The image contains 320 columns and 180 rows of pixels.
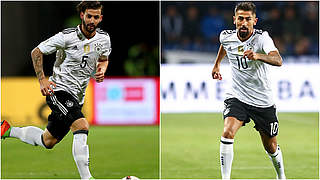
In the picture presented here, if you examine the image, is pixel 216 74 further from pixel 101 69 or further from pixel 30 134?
pixel 30 134

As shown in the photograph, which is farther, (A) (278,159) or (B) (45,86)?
(A) (278,159)

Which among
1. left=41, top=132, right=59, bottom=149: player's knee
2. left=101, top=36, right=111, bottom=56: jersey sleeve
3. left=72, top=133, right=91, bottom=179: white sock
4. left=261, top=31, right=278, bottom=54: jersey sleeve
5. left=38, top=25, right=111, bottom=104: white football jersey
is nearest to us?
left=261, top=31, right=278, bottom=54: jersey sleeve

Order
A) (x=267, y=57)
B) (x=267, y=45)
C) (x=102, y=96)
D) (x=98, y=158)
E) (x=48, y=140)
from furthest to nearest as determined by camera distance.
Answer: (x=102, y=96), (x=98, y=158), (x=48, y=140), (x=267, y=45), (x=267, y=57)

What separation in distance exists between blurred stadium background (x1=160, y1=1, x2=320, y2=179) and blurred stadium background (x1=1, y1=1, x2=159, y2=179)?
0.46 m

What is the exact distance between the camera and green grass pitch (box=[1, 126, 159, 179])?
921 centimetres

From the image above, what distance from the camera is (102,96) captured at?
53.2ft

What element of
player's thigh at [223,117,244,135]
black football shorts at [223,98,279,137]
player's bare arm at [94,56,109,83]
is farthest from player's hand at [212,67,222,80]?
player's bare arm at [94,56,109,83]

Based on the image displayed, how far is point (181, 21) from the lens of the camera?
21.1 meters

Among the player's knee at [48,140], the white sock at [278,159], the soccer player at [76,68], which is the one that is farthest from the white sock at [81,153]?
the white sock at [278,159]

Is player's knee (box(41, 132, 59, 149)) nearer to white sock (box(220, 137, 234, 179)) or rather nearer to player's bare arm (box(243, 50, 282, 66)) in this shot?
white sock (box(220, 137, 234, 179))

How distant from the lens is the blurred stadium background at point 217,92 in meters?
10.1

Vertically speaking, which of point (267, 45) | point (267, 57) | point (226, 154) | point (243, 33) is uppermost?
point (243, 33)

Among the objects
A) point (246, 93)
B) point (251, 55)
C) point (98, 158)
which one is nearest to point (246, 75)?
point (246, 93)

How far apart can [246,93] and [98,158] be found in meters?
3.72
